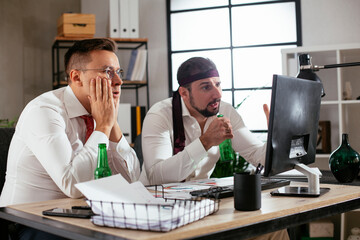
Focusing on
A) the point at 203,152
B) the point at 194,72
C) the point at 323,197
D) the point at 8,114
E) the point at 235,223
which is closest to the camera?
the point at 235,223

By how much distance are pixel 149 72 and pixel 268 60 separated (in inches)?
45.4

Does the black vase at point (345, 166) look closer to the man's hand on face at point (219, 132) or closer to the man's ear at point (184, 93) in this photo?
the man's hand on face at point (219, 132)

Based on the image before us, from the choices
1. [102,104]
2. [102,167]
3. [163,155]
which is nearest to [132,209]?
[102,167]

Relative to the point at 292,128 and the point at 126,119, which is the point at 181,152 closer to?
the point at 292,128

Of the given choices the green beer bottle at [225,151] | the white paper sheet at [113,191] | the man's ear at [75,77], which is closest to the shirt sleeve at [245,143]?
the green beer bottle at [225,151]

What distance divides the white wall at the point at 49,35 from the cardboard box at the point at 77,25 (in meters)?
0.45

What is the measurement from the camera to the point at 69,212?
46.4 inches

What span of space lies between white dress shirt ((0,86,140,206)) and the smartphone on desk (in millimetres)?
284

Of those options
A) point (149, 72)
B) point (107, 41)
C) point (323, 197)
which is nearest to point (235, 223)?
point (323, 197)

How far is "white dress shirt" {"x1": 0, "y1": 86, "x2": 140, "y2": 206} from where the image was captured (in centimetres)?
153

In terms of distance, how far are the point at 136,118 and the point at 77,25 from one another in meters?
0.97

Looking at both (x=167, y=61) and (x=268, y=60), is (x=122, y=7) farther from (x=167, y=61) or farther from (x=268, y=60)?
(x=268, y=60)

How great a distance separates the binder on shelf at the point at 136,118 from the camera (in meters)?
4.11

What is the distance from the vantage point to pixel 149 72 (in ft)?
14.6
